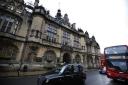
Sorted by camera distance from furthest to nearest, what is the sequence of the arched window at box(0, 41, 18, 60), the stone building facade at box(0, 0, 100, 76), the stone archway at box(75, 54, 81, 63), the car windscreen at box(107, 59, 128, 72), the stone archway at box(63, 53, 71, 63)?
1. the stone archway at box(75, 54, 81, 63)
2. the stone archway at box(63, 53, 71, 63)
3. the stone building facade at box(0, 0, 100, 76)
4. the arched window at box(0, 41, 18, 60)
5. the car windscreen at box(107, 59, 128, 72)

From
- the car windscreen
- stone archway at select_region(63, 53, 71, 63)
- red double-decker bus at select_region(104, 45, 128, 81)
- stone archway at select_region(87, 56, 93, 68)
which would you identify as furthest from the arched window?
stone archway at select_region(87, 56, 93, 68)

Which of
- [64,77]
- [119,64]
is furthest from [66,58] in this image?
[64,77]

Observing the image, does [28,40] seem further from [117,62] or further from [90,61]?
[90,61]

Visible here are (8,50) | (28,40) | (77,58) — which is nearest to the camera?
(8,50)

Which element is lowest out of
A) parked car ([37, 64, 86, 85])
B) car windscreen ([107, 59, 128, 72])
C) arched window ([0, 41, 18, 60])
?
parked car ([37, 64, 86, 85])

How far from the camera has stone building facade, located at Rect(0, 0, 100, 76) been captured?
1495 centimetres

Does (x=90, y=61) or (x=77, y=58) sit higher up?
(x=77, y=58)

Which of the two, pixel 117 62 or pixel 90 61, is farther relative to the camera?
pixel 90 61

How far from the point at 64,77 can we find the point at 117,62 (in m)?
6.31

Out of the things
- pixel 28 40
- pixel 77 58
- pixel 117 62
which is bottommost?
pixel 117 62

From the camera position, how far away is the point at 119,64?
10.5 meters

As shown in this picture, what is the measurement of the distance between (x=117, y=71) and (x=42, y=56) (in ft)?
40.8

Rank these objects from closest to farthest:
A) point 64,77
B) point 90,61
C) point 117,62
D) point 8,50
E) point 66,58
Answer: point 64,77
point 117,62
point 8,50
point 66,58
point 90,61

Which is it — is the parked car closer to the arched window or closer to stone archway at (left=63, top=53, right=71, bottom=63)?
the arched window
